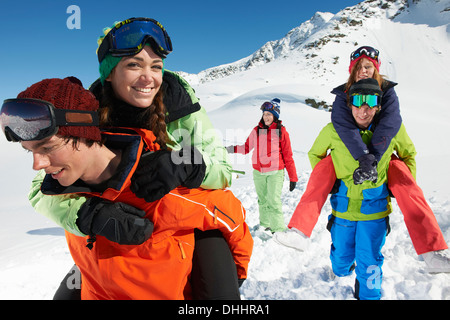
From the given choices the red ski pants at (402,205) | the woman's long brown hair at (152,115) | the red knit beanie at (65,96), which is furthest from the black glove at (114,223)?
the red ski pants at (402,205)

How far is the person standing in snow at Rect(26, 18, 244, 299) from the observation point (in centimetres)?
149

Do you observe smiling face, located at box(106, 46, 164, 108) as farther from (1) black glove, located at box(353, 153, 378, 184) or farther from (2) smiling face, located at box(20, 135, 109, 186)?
(1) black glove, located at box(353, 153, 378, 184)

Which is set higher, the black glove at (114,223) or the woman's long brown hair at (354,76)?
the woman's long brown hair at (354,76)

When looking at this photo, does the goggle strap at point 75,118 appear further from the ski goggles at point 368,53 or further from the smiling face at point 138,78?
the ski goggles at point 368,53

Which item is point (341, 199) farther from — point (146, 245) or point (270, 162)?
point (270, 162)

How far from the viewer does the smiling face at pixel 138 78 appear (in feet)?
5.69

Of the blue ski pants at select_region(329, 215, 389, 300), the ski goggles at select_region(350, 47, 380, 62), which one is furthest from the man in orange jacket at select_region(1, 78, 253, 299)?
the ski goggles at select_region(350, 47, 380, 62)

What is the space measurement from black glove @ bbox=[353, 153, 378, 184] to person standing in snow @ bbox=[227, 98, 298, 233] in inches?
105

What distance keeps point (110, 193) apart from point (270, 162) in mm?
4074

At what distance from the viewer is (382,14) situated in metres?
95.7

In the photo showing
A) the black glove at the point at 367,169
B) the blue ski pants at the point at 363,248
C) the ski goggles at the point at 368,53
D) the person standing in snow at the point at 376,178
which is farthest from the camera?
the ski goggles at the point at 368,53

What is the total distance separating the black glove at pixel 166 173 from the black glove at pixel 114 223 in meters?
0.13
